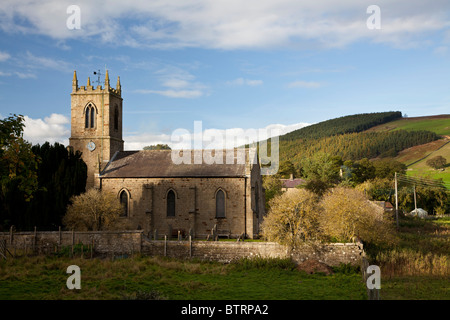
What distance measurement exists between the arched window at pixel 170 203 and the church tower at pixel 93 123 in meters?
8.20

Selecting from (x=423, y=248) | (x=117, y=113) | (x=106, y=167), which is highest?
(x=117, y=113)

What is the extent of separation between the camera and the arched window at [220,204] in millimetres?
36844

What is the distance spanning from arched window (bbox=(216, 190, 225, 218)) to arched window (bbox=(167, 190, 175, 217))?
402 centimetres

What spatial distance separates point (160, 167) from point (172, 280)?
1886 cm

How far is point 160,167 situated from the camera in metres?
39.0

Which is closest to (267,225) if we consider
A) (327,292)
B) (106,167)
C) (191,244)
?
(191,244)

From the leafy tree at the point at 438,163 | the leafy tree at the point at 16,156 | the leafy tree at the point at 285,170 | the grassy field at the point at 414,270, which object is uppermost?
the leafy tree at the point at 438,163

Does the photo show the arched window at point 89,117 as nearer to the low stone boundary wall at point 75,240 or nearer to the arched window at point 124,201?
the arched window at point 124,201

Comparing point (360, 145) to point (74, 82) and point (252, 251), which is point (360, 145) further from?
point (252, 251)

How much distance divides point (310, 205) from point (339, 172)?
198 feet

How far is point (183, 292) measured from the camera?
18828mm

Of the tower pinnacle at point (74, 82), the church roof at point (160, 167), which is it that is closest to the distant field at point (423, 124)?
the church roof at point (160, 167)

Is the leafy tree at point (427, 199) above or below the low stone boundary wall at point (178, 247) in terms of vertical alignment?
above
